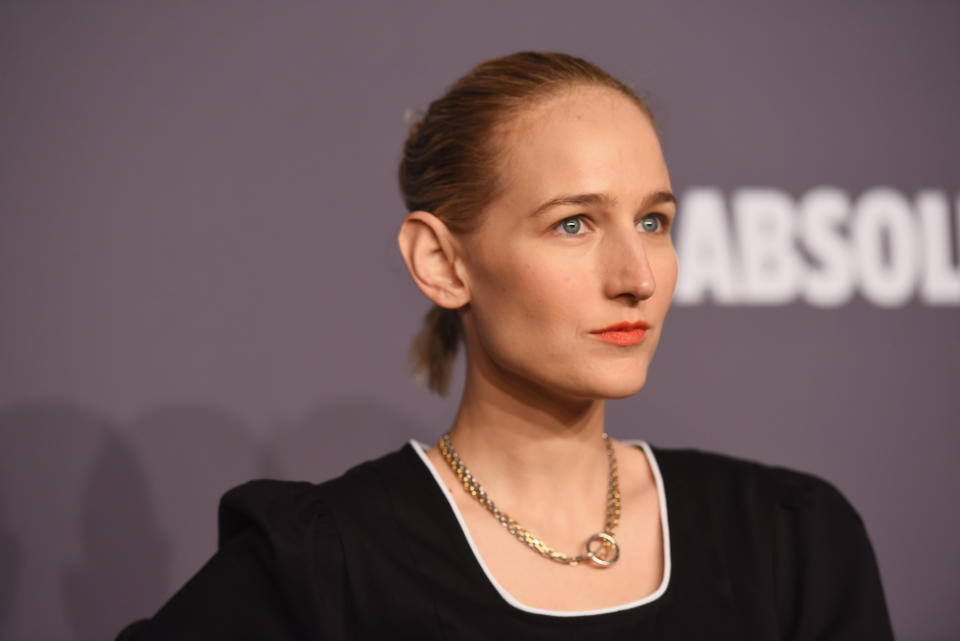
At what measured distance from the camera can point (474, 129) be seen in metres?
1.19

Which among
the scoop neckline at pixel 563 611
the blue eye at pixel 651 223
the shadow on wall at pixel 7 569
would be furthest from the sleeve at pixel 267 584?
the shadow on wall at pixel 7 569

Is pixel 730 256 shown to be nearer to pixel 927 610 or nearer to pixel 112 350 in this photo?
pixel 927 610

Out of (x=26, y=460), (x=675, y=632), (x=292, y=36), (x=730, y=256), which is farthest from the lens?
(x=730, y=256)

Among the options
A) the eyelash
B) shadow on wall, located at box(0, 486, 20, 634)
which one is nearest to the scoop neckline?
the eyelash

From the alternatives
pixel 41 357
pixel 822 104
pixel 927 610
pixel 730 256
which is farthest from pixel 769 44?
pixel 41 357

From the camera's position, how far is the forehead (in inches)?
43.6

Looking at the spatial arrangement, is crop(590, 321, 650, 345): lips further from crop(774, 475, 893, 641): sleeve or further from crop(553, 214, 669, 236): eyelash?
crop(774, 475, 893, 641): sleeve

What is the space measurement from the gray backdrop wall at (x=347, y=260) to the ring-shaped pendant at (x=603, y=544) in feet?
2.49

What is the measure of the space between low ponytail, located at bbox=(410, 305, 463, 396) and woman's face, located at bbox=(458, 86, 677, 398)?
19cm

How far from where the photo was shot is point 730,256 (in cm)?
197

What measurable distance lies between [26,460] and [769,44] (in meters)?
1.63

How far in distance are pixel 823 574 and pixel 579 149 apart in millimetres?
609

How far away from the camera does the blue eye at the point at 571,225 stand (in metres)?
1.12

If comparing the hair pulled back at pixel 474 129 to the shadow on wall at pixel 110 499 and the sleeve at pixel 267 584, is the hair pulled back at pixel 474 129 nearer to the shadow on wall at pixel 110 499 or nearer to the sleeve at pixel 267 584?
the sleeve at pixel 267 584
